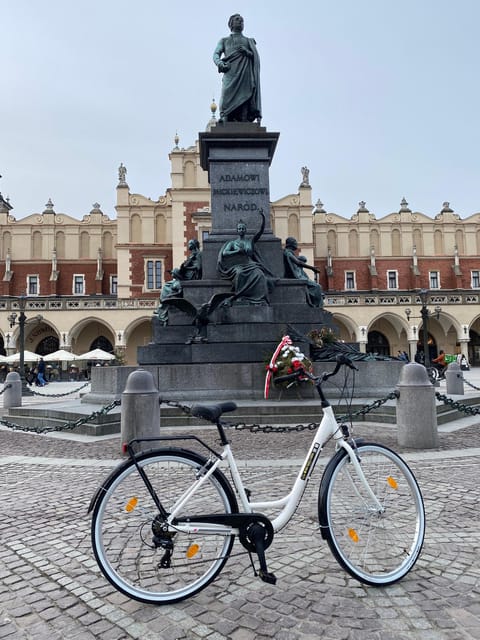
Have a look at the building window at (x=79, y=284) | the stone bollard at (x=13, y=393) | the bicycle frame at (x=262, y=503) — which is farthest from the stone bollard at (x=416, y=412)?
the building window at (x=79, y=284)

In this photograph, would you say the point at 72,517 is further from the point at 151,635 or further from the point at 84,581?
the point at 151,635

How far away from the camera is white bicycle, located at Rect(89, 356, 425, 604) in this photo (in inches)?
92.3

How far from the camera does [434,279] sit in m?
44.5

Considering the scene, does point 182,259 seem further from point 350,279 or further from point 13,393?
point 13,393

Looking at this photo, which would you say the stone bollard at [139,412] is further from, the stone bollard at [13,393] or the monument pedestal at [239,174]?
the stone bollard at [13,393]

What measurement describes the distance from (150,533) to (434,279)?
4621 cm

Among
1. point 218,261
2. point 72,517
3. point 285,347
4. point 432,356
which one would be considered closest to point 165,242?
point 432,356

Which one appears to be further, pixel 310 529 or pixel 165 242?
pixel 165 242

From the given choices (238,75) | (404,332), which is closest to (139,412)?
(238,75)

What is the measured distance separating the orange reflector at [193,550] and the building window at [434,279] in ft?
150

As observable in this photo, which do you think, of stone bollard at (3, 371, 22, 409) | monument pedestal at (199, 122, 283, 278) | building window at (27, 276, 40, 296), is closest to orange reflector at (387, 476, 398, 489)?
monument pedestal at (199, 122, 283, 278)

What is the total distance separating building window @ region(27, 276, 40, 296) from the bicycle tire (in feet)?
140

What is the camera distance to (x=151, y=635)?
2115 mm

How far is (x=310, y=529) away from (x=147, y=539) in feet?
4.48
